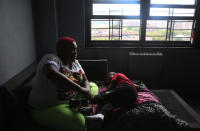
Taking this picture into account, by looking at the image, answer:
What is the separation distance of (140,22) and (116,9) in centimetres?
48

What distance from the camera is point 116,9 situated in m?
3.21

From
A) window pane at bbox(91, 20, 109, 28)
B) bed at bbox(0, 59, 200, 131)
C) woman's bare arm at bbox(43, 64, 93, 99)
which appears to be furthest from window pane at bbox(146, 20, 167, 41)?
woman's bare arm at bbox(43, 64, 93, 99)

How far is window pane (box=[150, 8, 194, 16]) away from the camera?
3215mm

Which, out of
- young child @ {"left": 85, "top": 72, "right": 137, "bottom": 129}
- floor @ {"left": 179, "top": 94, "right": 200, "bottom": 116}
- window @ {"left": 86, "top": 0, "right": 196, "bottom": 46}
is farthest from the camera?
window @ {"left": 86, "top": 0, "right": 196, "bottom": 46}

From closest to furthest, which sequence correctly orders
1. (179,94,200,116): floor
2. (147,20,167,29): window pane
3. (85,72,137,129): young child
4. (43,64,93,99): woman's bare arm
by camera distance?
(43,64,93,99): woman's bare arm < (85,72,137,129): young child < (179,94,200,116): floor < (147,20,167,29): window pane

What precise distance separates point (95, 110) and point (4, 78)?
95 cm

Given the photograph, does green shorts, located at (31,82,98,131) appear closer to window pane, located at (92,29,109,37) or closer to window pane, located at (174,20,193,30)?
window pane, located at (92,29,109,37)

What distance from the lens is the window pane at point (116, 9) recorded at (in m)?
3.19

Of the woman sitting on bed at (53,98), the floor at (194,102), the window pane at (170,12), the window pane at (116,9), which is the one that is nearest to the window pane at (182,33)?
the window pane at (170,12)

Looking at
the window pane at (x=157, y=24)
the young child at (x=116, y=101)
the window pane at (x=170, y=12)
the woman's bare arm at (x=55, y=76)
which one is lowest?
the young child at (x=116, y=101)

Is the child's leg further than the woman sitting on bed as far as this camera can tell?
Yes

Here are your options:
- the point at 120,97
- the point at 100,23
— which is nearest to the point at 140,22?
the point at 100,23

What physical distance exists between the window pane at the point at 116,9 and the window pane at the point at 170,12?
0.29 m

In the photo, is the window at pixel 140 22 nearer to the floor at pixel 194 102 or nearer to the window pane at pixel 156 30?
the window pane at pixel 156 30
